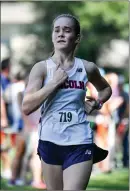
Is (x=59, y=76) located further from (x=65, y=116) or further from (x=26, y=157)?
(x=26, y=157)

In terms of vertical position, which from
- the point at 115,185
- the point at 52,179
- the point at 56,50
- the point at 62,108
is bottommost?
the point at 115,185

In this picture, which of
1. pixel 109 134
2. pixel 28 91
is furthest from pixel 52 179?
pixel 109 134

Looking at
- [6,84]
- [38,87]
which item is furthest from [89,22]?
[38,87]

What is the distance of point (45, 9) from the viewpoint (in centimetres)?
2377

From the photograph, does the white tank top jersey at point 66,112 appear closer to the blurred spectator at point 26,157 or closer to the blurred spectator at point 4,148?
the blurred spectator at point 26,157

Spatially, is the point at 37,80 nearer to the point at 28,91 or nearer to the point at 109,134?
the point at 28,91

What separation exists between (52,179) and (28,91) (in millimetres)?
542

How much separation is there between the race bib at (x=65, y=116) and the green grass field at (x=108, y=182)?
20.6 ft

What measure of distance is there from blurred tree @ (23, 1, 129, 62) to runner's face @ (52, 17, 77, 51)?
54.6 feet

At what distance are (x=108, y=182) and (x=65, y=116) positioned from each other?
7823mm

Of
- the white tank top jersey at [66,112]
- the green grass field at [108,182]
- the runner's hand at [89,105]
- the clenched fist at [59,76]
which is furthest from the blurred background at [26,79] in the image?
the clenched fist at [59,76]

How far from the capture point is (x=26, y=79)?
1211 cm

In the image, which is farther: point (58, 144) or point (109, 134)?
point (109, 134)

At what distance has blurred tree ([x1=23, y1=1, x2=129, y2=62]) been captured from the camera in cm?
2256
